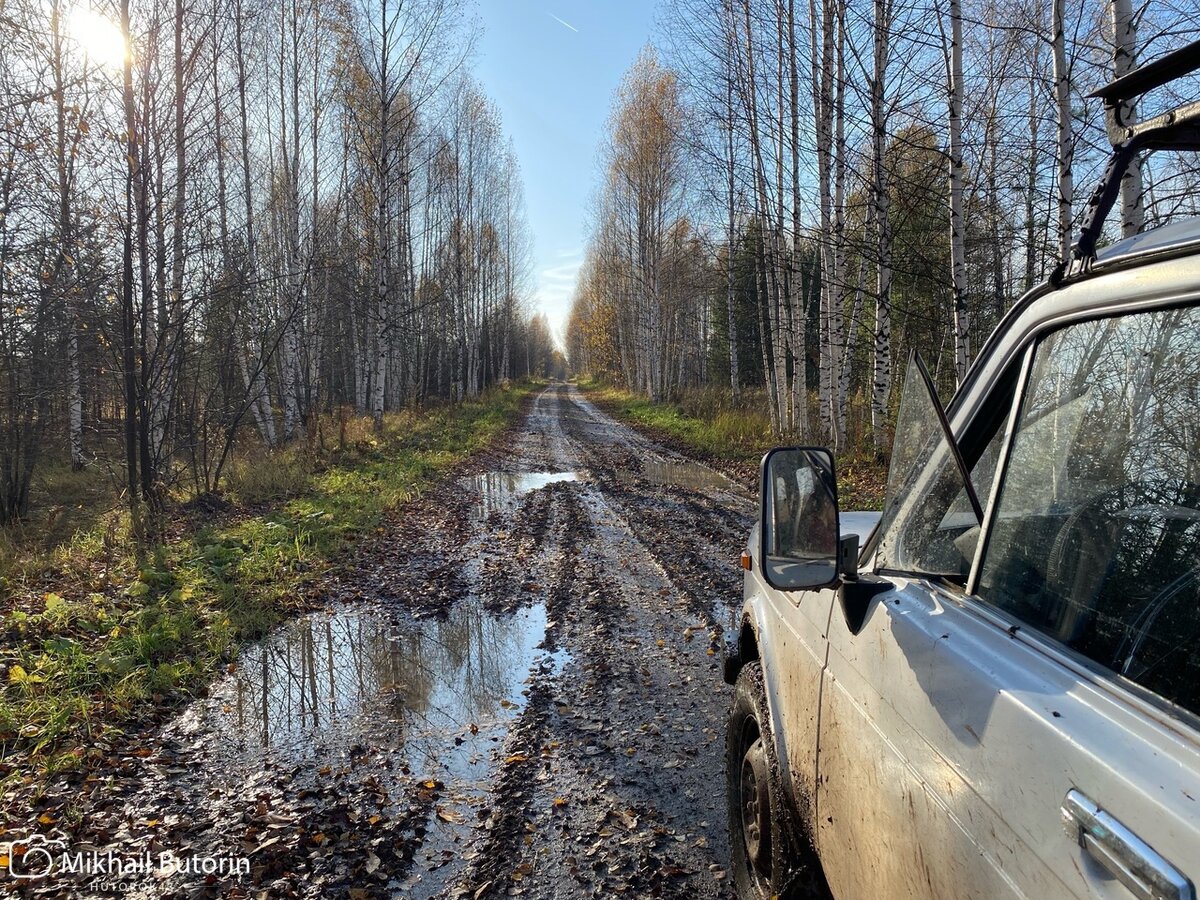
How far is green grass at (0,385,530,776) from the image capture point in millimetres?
4449

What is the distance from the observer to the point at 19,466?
10844mm

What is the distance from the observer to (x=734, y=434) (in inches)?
704

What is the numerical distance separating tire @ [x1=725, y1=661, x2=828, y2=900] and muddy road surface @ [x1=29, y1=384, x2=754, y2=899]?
0.34 metres

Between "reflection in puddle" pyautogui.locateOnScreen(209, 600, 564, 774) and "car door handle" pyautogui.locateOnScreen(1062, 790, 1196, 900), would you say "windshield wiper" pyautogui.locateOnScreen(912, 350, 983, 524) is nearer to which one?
"car door handle" pyautogui.locateOnScreen(1062, 790, 1196, 900)

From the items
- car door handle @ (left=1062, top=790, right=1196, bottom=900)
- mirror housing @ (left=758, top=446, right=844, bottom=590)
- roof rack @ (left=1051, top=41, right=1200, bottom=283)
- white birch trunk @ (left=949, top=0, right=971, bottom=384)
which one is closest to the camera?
car door handle @ (left=1062, top=790, right=1196, bottom=900)

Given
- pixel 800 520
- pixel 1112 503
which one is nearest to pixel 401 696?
pixel 800 520

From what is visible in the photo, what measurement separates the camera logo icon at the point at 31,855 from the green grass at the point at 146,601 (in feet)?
2.24

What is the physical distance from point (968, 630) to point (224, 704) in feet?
16.1

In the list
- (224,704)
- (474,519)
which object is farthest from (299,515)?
(224,704)

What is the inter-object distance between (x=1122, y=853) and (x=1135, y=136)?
1.38 meters

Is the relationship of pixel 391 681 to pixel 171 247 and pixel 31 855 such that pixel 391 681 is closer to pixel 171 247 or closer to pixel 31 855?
pixel 31 855

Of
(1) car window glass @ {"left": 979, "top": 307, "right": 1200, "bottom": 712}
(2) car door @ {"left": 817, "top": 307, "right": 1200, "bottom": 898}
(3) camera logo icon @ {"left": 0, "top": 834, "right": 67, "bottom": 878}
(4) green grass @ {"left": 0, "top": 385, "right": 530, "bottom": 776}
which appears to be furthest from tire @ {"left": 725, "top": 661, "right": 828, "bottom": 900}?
(4) green grass @ {"left": 0, "top": 385, "right": 530, "bottom": 776}

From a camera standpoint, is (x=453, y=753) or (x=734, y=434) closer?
(x=453, y=753)

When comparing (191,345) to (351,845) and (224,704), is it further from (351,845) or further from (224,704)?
(351,845)
